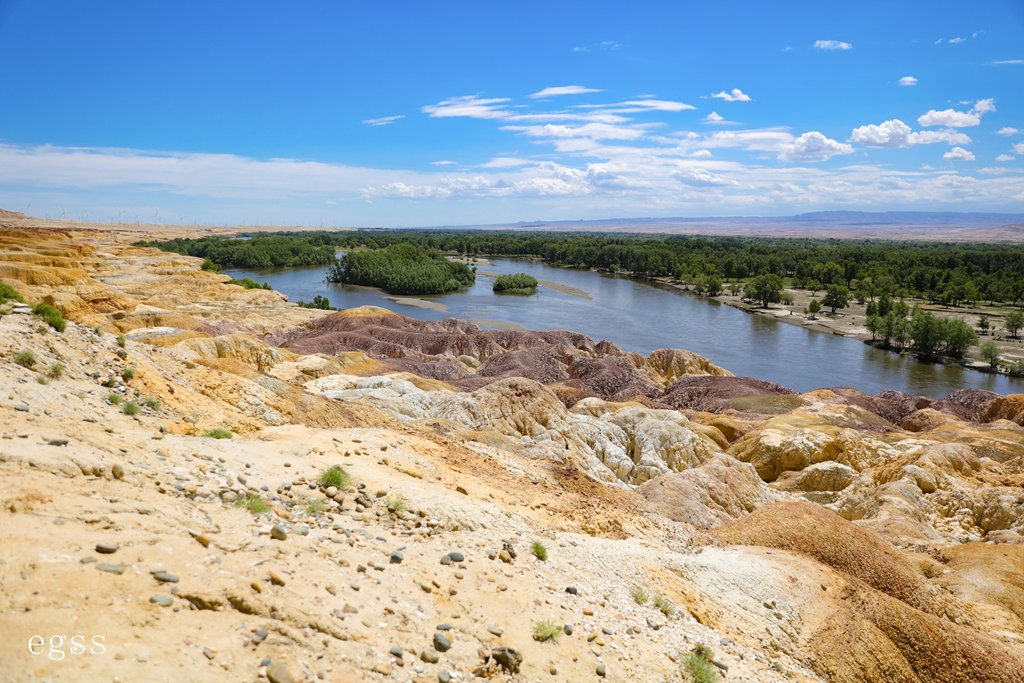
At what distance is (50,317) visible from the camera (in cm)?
1389

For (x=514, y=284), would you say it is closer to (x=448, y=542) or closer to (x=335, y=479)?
(x=335, y=479)

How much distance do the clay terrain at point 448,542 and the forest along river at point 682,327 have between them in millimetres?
39247

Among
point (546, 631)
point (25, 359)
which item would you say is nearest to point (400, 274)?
point (25, 359)

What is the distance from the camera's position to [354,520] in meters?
8.57

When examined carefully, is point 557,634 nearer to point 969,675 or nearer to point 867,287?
point 969,675

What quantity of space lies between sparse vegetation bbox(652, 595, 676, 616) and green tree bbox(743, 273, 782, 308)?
100276 mm

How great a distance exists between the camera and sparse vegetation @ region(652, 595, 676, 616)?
942 centimetres

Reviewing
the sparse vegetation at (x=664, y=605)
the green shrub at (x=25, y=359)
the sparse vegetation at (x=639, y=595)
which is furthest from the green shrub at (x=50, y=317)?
the sparse vegetation at (x=664, y=605)

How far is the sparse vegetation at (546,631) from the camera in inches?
295

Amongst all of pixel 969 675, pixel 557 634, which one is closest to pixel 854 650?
pixel 969 675

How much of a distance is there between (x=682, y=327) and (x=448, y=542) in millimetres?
76318

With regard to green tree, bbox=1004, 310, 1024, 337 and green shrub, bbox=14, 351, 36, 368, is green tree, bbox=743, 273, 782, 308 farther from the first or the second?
green shrub, bbox=14, 351, 36, 368

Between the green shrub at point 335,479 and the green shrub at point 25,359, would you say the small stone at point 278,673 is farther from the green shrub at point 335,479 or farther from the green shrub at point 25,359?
the green shrub at point 25,359

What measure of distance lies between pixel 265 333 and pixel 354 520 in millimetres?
45671
